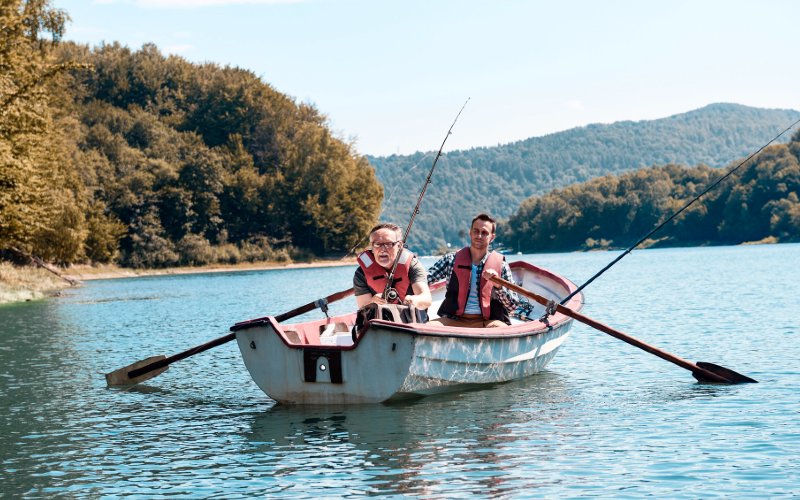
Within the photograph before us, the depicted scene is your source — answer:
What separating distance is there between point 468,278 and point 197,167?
75.4 meters

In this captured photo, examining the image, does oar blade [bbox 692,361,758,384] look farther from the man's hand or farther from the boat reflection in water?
the man's hand

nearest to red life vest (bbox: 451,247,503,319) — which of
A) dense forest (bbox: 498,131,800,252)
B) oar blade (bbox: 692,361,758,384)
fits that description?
oar blade (bbox: 692,361,758,384)

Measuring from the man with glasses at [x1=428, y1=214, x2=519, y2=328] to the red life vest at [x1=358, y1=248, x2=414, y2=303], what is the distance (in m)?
1.05

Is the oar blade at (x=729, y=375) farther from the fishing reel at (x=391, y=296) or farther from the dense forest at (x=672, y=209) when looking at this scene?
the dense forest at (x=672, y=209)

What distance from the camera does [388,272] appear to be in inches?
485

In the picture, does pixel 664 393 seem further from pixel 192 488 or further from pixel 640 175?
pixel 640 175

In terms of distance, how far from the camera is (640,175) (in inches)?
5659

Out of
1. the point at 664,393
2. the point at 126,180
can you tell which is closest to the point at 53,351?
the point at 664,393

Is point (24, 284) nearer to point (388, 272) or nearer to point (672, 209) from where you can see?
point (388, 272)

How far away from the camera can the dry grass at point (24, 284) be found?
128ft

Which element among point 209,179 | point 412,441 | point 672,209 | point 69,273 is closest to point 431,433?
point 412,441

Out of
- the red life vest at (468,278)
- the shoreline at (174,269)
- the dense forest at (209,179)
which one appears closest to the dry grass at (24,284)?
the dense forest at (209,179)

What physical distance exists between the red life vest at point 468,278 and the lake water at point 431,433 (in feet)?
3.83

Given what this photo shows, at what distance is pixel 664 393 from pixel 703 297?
2061cm
